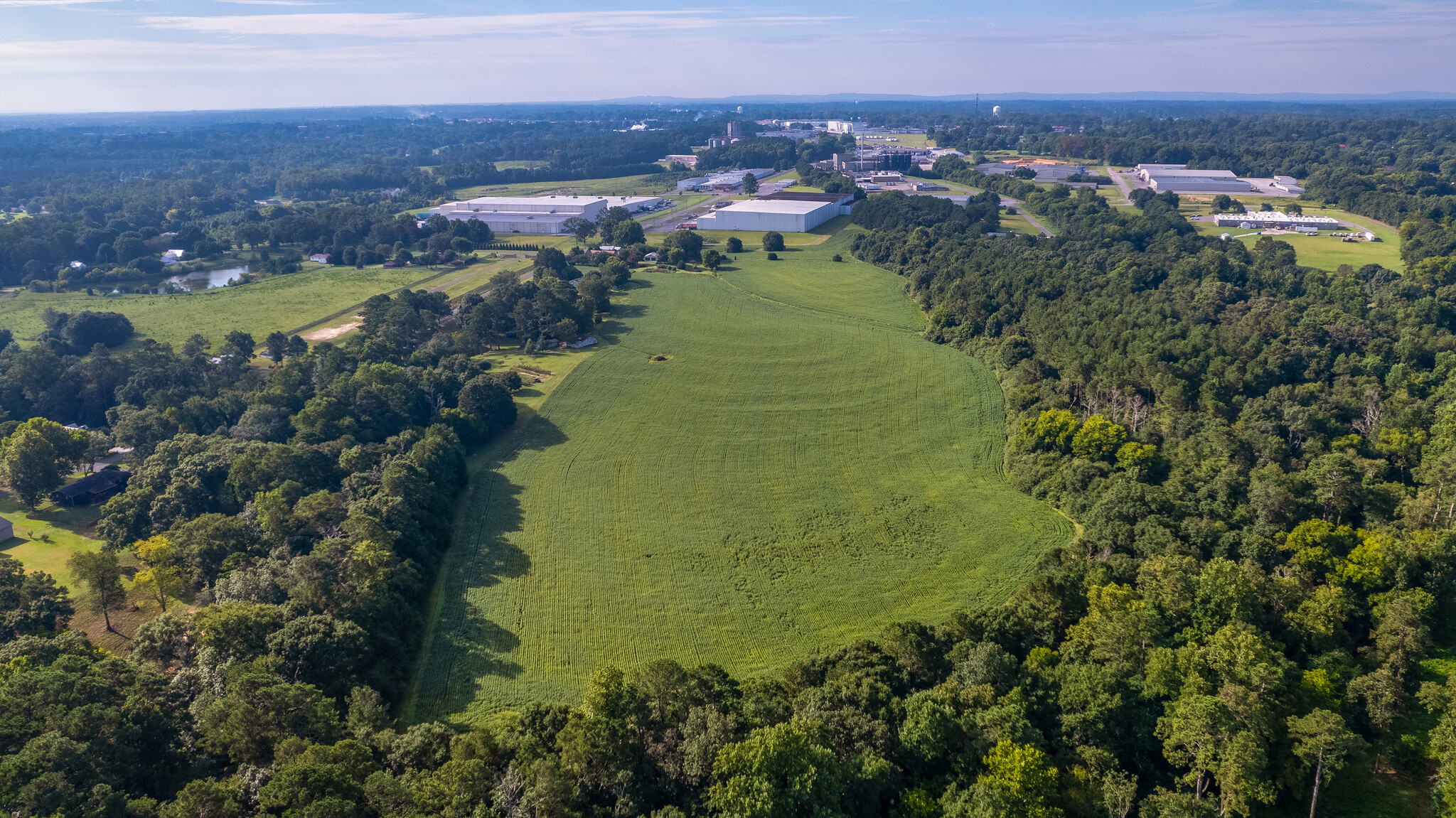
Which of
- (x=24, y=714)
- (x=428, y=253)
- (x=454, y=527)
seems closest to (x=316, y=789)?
(x=24, y=714)

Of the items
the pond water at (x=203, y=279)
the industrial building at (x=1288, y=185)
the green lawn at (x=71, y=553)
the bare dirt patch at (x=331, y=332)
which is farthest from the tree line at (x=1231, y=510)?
the pond water at (x=203, y=279)

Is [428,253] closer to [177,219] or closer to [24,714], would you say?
[177,219]

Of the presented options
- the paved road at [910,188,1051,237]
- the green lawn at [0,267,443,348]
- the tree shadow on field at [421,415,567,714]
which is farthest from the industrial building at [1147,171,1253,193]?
the tree shadow on field at [421,415,567,714]

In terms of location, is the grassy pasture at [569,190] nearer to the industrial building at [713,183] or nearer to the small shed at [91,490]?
the industrial building at [713,183]

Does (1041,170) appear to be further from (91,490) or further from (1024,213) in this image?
(91,490)

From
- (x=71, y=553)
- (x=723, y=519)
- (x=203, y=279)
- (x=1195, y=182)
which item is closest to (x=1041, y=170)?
(x=1195, y=182)

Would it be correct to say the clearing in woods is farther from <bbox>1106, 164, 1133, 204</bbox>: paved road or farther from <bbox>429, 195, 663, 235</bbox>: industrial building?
<bbox>1106, 164, 1133, 204</bbox>: paved road

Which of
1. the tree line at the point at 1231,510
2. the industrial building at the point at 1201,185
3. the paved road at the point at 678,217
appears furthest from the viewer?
the industrial building at the point at 1201,185
